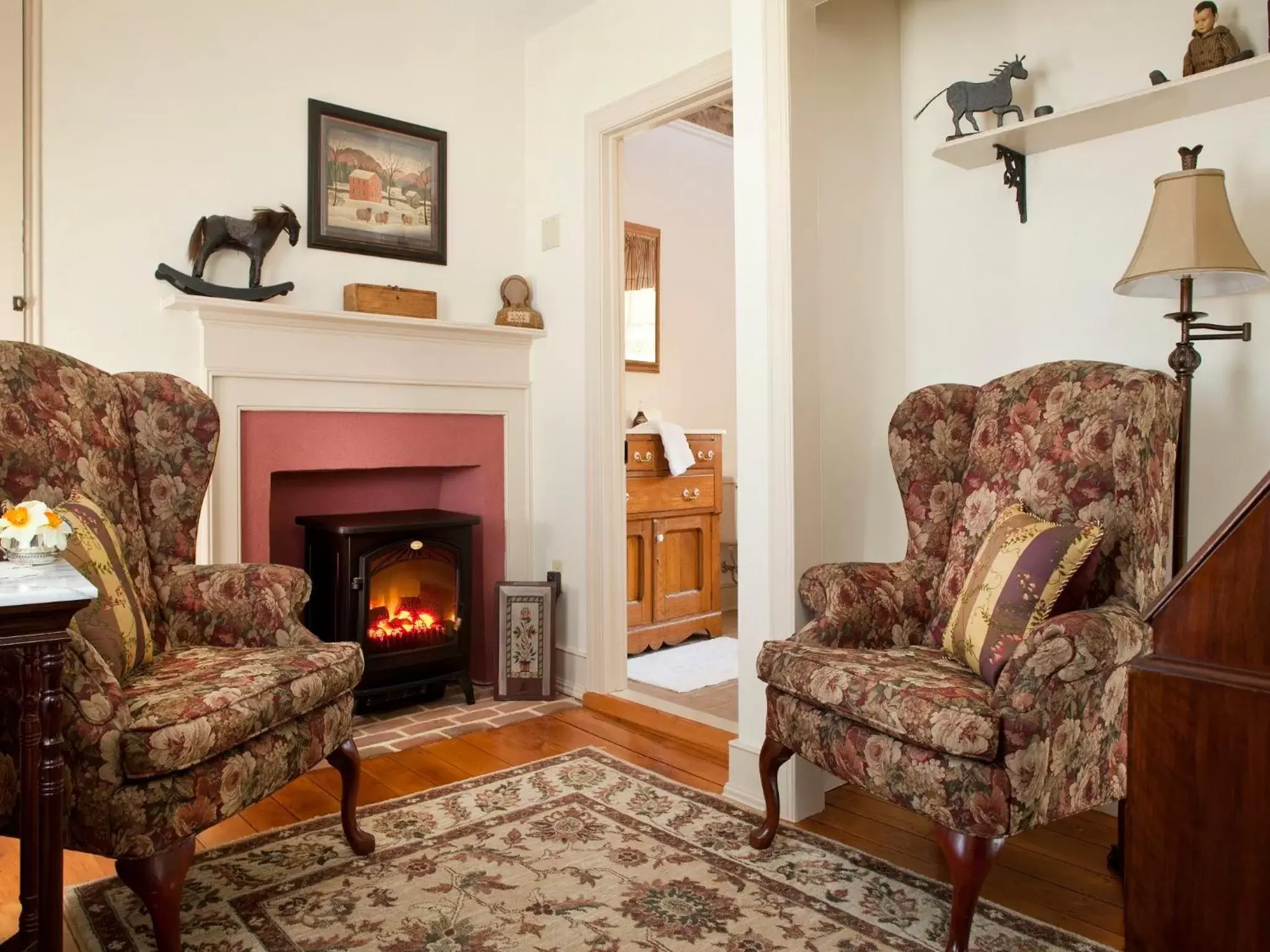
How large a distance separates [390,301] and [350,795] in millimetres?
1921

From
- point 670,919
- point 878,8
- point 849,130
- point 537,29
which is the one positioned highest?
point 537,29

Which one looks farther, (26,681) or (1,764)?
(1,764)

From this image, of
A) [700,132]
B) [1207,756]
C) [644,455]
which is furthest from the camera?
[700,132]

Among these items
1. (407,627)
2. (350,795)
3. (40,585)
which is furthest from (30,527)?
(407,627)

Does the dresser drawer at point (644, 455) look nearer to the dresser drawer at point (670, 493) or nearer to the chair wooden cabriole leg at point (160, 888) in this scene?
the dresser drawer at point (670, 493)

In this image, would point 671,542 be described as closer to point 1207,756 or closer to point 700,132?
point 700,132

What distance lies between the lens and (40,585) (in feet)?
4.73

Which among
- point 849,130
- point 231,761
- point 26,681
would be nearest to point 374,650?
point 231,761

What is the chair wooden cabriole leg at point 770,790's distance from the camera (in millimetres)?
2250

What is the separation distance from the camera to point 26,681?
1.42 meters

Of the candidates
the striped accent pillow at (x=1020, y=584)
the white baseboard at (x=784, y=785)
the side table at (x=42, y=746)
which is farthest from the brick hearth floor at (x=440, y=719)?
the striped accent pillow at (x=1020, y=584)

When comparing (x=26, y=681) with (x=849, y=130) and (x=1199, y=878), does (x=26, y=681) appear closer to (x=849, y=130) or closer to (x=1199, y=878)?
(x=1199, y=878)

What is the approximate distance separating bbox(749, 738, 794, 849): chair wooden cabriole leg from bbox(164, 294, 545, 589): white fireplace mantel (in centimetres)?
187

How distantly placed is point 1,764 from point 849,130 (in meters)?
2.56
